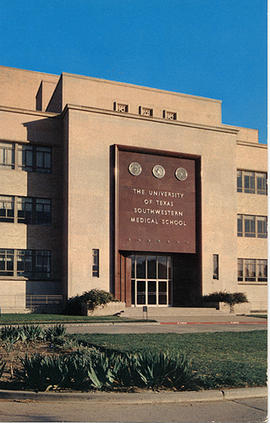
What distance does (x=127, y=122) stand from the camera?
128 feet

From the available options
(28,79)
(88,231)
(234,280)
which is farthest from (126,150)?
(28,79)

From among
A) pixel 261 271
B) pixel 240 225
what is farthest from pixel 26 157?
pixel 261 271

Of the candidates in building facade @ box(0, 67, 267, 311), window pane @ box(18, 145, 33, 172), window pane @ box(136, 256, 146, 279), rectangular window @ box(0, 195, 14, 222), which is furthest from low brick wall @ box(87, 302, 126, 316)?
window pane @ box(18, 145, 33, 172)

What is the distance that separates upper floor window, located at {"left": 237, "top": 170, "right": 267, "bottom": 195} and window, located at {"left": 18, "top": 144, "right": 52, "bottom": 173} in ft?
56.2

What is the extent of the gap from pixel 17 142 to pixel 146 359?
30.3 metres

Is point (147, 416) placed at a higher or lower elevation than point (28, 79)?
lower

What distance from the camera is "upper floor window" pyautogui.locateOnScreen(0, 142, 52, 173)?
37.2 m

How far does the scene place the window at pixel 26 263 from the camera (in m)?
36.2

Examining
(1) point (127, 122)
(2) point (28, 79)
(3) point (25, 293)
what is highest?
(2) point (28, 79)

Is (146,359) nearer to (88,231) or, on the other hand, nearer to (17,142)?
(88,231)

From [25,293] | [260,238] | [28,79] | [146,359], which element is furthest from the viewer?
[28,79]

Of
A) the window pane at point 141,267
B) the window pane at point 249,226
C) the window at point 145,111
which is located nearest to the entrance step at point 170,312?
the window pane at point 141,267

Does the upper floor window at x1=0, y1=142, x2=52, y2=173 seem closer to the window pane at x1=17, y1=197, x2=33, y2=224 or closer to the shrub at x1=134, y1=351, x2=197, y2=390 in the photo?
the window pane at x1=17, y1=197, x2=33, y2=224

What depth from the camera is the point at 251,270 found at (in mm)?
44531
